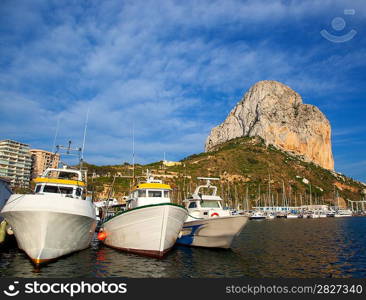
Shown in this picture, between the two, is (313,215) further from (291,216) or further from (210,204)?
(210,204)

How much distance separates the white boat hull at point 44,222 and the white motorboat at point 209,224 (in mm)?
10900

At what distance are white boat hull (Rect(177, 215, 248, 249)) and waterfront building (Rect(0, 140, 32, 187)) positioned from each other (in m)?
123

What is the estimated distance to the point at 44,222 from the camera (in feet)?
51.6

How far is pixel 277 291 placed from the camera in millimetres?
11367

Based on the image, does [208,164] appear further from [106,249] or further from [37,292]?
[37,292]

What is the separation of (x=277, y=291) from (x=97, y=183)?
94160 mm

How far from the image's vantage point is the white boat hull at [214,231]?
23.3 meters

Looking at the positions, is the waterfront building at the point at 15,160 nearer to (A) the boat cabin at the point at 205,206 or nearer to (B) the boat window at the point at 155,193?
(A) the boat cabin at the point at 205,206

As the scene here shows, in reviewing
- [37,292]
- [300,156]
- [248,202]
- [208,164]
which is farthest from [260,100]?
[37,292]

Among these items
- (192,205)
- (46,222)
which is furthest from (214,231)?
(46,222)

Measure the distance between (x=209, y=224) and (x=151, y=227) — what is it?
705 centimetres

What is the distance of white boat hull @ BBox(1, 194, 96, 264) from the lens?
15781 millimetres

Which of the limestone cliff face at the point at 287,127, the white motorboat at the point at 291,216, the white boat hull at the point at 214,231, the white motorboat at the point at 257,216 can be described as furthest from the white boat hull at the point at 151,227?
the limestone cliff face at the point at 287,127

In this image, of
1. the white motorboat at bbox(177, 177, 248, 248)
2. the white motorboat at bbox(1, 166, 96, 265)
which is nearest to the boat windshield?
the white motorboat at bbox(177, 177, 248, 248)
